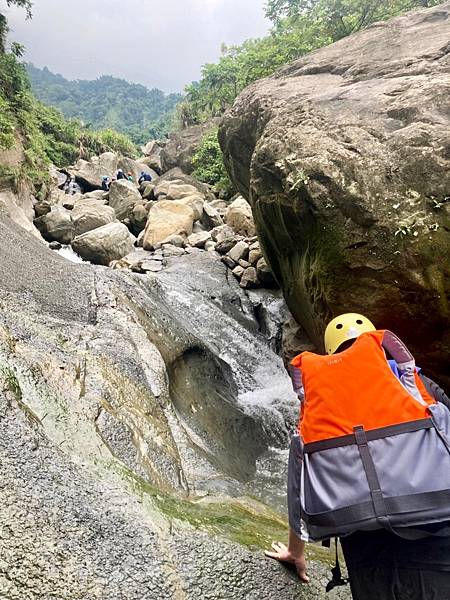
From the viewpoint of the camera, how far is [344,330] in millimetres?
2381

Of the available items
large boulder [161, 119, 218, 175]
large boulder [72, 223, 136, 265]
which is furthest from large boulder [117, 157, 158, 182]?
large boulder [72, 223, 136, 265]

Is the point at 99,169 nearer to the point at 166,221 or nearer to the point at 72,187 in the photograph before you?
the point at 72,187

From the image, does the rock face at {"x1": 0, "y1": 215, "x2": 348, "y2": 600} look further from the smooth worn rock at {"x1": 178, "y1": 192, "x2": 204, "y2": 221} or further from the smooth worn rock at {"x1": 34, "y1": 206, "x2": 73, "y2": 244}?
the smooth worn rock at {"x1": 178, "y1": 192, "x2": 204, "y2": 221}

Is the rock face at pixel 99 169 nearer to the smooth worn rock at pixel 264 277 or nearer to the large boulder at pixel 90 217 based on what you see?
the large boulder at pixel 90 217

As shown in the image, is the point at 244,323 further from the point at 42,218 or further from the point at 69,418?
the point at 42,218

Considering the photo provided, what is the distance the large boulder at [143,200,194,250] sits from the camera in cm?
1648

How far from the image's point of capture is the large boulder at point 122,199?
19734 mm

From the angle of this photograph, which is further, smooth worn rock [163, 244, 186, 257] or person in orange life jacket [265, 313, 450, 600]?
smooth worn rock [163, 244, 186, 257]

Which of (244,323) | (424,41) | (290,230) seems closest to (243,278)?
(244,323)

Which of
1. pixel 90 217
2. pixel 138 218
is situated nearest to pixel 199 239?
pixel 138 218

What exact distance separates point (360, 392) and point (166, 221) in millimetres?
15473

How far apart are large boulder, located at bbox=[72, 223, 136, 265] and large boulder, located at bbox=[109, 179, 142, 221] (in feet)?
13.8

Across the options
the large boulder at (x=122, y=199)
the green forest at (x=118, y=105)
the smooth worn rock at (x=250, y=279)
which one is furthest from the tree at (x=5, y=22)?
the green forest at (x=118, y=105)

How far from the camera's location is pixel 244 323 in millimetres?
11617
